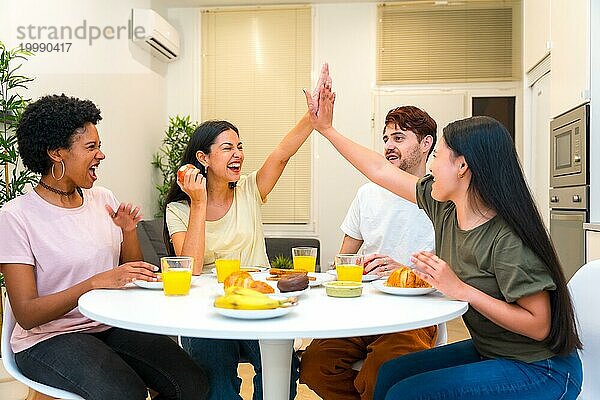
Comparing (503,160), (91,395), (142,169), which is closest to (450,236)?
(503,160)

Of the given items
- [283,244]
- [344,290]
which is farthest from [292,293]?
[283,244]

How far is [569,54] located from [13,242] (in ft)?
10.3

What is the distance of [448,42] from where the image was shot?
6402 millimetres

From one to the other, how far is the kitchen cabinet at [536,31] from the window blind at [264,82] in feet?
6.97

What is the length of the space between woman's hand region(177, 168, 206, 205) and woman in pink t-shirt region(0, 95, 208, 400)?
202 millimetres

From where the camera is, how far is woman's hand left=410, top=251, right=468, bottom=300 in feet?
5.55

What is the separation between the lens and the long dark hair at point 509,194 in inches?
67.3

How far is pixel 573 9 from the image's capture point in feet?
12.4

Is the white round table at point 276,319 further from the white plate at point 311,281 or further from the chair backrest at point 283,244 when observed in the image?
the chair backrest at point 283,244

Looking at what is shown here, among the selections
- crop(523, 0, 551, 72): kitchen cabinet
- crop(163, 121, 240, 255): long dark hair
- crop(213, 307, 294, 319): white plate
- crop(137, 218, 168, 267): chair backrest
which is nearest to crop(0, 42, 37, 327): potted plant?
crop(163, 121, 240, 255): long dark hair

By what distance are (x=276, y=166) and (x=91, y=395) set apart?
1.20 m

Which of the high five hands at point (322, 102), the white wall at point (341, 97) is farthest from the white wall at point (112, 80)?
the high five hands at point (322, 102)

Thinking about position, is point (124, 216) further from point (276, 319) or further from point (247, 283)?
point (276, 319)

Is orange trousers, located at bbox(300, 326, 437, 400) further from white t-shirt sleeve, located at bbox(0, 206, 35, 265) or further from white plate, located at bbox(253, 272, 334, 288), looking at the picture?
white t-shirt sleeve, located at bbox(0, 206, 35, 265)
